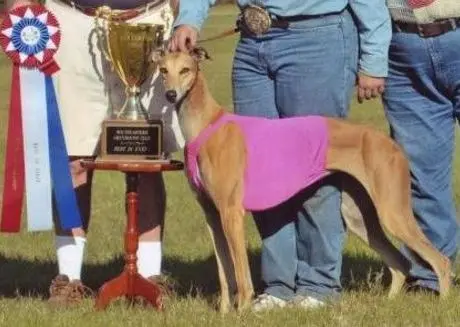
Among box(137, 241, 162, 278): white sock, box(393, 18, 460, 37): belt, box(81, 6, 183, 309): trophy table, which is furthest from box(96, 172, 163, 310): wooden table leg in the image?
box(393, 18, 460, 37): belt

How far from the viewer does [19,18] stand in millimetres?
6797

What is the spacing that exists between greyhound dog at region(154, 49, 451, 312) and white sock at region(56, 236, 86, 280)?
971mm

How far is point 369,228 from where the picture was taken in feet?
22.8

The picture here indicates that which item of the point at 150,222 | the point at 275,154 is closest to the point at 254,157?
the point at 275,154

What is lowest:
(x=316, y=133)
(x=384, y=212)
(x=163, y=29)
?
(x=384, y=212)

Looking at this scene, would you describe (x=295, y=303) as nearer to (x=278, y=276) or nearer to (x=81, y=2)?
(x=278, y=276)

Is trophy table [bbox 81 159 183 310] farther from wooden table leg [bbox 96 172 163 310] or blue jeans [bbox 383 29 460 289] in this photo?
blue jeans [bbox 383 29 460 289]

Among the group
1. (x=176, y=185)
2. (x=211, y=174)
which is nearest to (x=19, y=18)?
(x=211, y=174)

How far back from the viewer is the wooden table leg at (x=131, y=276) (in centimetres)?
658

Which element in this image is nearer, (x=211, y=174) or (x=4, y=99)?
(x=211, y=174)

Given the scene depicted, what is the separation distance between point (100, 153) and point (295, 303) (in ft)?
4.26

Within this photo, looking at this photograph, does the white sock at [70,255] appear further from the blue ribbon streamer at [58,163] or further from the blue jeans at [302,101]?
the blue jeans at [302,101]

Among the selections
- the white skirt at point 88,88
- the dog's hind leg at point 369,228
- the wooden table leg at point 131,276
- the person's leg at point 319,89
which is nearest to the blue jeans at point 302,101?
the person's leg at point 319,89

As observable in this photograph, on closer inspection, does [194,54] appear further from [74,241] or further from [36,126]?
[74,241]
